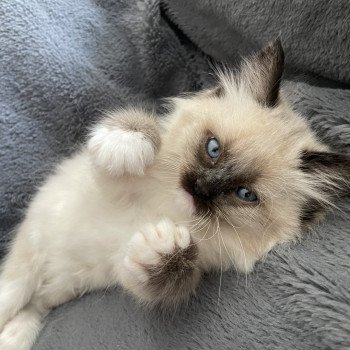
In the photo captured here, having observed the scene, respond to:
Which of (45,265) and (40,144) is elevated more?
(40,144)

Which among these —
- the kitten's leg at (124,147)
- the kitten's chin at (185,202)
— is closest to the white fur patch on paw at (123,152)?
the kitten's leg at (124,147)

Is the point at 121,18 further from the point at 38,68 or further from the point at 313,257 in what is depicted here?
the point at 313,257

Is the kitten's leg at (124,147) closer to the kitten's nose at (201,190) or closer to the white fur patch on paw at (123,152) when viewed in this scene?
the white fur patch on paw at (123,152)

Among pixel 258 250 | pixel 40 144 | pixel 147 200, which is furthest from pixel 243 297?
pixel 40 144

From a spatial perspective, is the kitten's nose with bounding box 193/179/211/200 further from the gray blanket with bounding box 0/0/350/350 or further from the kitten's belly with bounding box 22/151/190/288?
the gray blanket with bounding box 0/0/350/350

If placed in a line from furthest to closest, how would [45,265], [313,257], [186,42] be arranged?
[186,42]
[45,265]
[313,257]
